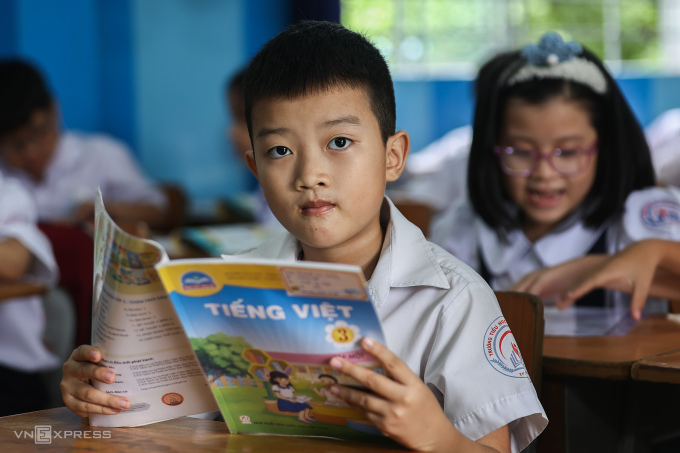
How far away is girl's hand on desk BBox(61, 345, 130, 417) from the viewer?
0.95m

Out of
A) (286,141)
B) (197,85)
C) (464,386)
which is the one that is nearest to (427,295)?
(464,386)

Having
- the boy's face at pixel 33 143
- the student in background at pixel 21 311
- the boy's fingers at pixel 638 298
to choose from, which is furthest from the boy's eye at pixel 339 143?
the boy's face at pixel 33 143

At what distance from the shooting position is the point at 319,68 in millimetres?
1065

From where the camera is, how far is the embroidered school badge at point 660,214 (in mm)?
1690

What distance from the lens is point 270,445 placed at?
2.89 feet

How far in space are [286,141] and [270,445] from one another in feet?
1.30

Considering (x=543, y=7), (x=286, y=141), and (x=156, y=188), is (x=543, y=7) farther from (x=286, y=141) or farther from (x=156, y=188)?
(x=286, y=141)

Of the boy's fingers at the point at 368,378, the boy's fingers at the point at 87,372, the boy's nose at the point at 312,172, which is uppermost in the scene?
the boy's nose at the point at 312,172

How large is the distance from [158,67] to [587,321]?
12.4 ft

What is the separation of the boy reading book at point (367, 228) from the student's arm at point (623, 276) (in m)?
0.45

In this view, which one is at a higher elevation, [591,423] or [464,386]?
[464,386]

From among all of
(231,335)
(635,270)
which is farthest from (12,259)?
(635,270)

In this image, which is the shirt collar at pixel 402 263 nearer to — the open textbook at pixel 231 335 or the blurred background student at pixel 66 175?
the open textbook at pixel 231 335

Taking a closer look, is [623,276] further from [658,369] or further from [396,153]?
[396,153]
